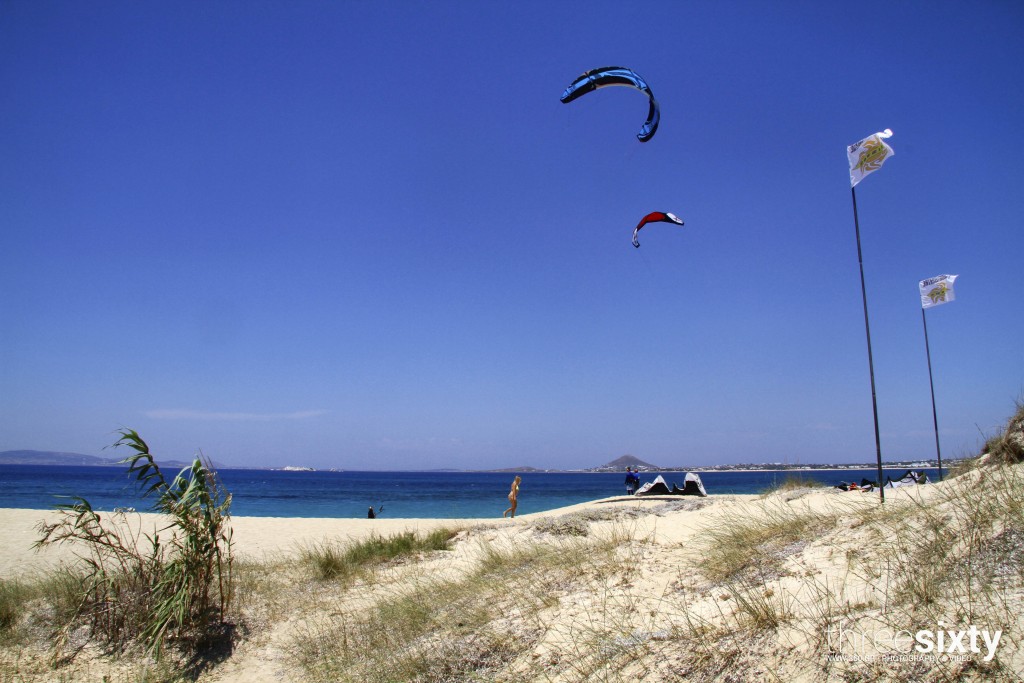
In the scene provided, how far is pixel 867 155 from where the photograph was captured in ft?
32.7

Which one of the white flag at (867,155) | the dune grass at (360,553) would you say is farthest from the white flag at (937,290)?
the dune grass at (360,553)

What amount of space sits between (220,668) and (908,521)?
6.65m

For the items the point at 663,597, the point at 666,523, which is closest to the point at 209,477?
the point at 663,597

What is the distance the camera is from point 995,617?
2.96m

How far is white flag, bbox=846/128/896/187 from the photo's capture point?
971 cm

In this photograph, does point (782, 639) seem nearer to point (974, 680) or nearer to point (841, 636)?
point (841, 636)

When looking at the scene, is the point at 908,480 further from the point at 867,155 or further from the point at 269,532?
the point at 269,532

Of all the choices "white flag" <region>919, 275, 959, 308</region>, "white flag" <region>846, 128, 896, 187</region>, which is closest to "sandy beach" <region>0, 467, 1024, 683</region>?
"white flag" <region>846, 128, 896, 187</region>

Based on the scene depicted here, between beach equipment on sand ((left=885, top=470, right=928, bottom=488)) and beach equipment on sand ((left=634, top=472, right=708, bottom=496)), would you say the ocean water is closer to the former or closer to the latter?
beach equipment on sand ((left=634, top=472, right=708, bottom=496))

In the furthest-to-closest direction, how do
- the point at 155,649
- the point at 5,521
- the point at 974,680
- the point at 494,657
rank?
the point at 5,521
the point at 155,649
the point at 494,657
the point at 974,680

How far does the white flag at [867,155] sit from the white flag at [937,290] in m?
9.10

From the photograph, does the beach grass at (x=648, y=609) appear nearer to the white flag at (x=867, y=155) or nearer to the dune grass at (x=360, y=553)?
the dune grass at (x=360, y=553)

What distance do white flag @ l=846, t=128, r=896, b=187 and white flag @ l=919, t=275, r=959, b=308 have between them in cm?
910

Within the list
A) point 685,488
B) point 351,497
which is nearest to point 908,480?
point 685,488
